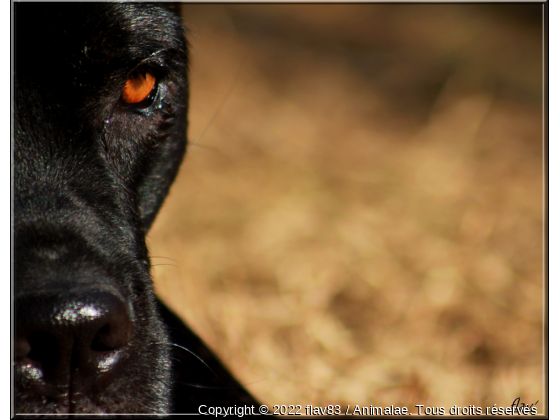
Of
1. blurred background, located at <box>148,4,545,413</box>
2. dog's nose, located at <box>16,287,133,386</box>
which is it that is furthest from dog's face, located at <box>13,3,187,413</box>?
blurred background, located at <box>148,4,545,413</box>

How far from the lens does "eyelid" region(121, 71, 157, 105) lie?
1843mm

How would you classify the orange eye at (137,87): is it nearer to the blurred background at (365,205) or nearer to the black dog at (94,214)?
the black dog at (94,214)

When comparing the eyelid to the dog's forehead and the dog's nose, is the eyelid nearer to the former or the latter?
the dog's forehead

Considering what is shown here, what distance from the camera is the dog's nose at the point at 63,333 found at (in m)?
1.26

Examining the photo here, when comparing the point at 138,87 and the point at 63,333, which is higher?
the point at 138,87

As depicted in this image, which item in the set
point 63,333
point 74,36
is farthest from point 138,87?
point 63,333

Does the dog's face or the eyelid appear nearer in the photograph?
the dog's face

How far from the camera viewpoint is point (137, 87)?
1.88m

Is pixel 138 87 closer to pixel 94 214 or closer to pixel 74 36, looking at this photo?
pixel 74 36

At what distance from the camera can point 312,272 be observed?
10.5ft

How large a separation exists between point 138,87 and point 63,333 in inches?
34.5

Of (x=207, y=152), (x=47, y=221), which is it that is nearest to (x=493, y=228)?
(x=207, y=152)

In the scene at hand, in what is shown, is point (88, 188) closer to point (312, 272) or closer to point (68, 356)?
point (68, 356)

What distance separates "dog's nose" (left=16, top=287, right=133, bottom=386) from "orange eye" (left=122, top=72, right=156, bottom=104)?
0.71m
